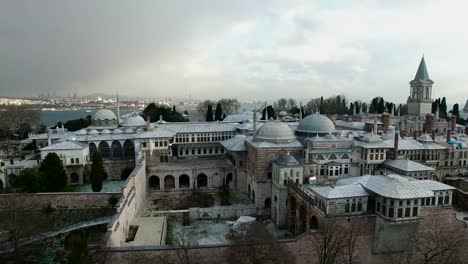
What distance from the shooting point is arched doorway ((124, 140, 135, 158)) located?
140 feet

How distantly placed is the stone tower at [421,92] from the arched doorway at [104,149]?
6100 centimetres

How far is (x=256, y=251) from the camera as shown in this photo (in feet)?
66.1

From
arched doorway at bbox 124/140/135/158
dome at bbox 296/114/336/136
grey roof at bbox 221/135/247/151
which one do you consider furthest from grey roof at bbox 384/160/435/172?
A: arched doorway at bbox 124/140/135/158

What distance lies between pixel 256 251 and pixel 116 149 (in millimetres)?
28132

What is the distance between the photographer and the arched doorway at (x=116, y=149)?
139ft

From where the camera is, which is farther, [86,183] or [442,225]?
[86,183]

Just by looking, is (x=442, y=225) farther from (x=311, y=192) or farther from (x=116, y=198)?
(x=116, y=198)

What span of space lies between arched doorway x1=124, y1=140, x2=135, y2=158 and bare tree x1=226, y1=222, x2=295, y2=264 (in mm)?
25424

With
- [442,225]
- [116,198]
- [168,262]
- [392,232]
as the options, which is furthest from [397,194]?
[116,198]

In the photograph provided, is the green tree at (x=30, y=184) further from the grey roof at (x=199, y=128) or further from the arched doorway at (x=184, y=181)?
the grey roof at (x=199, y=128)

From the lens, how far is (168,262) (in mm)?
20500

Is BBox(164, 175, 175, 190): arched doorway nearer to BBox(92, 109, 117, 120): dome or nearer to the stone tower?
BBox(92, 109, 117, 120): dome

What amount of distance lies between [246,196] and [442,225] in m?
18.2

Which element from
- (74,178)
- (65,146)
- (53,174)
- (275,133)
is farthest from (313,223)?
(65,146)
